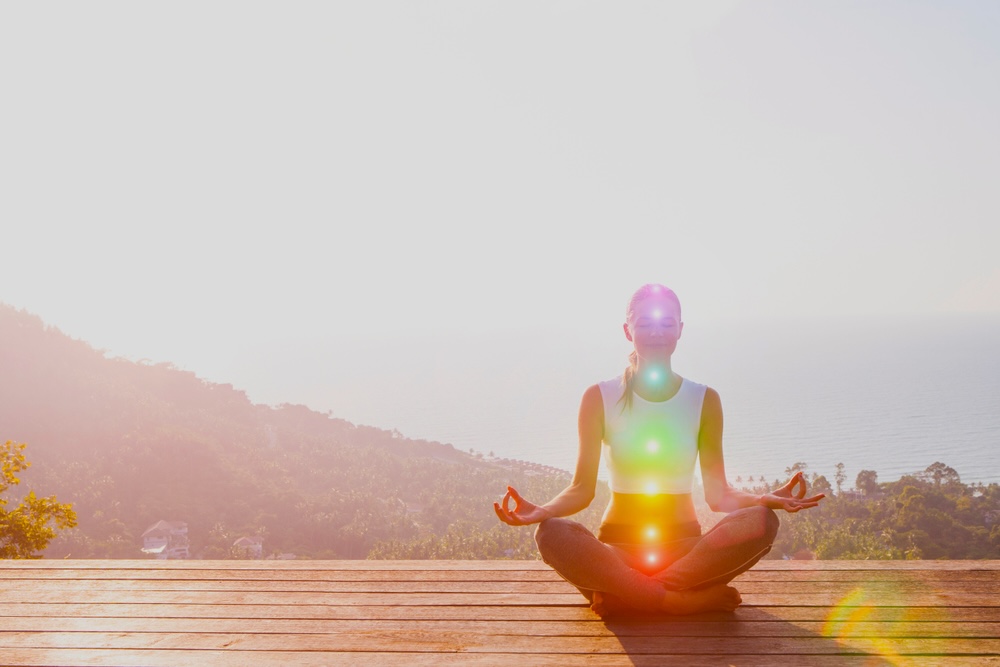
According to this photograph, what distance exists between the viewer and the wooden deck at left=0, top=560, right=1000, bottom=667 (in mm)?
3072

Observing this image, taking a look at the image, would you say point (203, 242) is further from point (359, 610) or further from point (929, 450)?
point (359, 610)

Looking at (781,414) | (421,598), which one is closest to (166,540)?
(421,598)

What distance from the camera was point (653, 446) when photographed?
347 centimetres

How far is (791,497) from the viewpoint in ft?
10.1

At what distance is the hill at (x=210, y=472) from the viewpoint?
145ft

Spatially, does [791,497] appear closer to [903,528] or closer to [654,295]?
[654,295]

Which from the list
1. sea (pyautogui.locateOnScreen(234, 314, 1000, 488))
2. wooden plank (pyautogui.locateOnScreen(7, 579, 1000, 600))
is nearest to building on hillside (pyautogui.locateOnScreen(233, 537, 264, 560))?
sea (pyautogui.locateOnScreen(234, 314, 1000, 488))

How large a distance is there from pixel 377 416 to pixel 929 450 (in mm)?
94839

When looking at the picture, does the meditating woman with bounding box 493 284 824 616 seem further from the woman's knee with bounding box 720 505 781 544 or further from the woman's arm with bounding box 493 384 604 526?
the woman's knee with bounding box 720 505 781 544

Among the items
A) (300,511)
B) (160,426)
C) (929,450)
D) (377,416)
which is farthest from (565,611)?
(377,416)

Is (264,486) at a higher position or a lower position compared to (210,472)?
lower

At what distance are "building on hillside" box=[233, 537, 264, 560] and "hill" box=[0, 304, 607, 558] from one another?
161cm

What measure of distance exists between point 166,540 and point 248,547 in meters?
6.21

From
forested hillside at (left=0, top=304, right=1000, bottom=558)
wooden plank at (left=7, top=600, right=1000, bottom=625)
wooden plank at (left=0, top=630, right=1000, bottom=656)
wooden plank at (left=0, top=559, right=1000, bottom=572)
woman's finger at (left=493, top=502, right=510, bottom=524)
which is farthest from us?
forested hillside at (left=0, top=304, right=1000, bottom=558)
